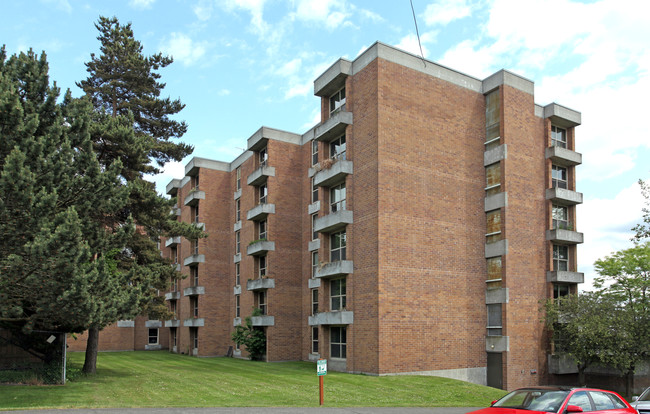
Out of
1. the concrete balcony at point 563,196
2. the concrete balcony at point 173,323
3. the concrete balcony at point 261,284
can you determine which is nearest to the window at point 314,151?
the concrete balcony at point 261,284

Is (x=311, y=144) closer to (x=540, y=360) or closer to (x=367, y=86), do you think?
(x=367, y=86)

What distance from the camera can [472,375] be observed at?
28.4m

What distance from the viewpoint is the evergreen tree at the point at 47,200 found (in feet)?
51.4

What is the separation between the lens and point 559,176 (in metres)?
34.1

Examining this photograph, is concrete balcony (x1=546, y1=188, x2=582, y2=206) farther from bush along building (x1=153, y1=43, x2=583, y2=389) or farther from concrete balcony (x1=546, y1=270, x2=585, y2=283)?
concrete balcony (x1=546, y1=270, x2=585, y2=283)

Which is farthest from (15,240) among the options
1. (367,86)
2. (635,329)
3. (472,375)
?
(635,329)

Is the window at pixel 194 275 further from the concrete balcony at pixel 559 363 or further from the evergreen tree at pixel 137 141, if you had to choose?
the concrete balcony at pixel 559 363

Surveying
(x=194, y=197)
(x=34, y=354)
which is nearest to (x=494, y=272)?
(x=34, y=354)

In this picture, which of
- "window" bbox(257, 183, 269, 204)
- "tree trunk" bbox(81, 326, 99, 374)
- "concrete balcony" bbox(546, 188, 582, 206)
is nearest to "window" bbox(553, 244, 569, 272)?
"concrete balcony" bbox(546, 188, 582, 206)

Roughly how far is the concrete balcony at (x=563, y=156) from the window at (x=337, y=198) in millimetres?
12142

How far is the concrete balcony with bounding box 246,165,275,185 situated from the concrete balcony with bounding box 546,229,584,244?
57.1 ft

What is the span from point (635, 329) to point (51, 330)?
26.8m

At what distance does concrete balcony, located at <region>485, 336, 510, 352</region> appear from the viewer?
2828cm

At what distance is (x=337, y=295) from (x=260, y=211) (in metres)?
10.0
